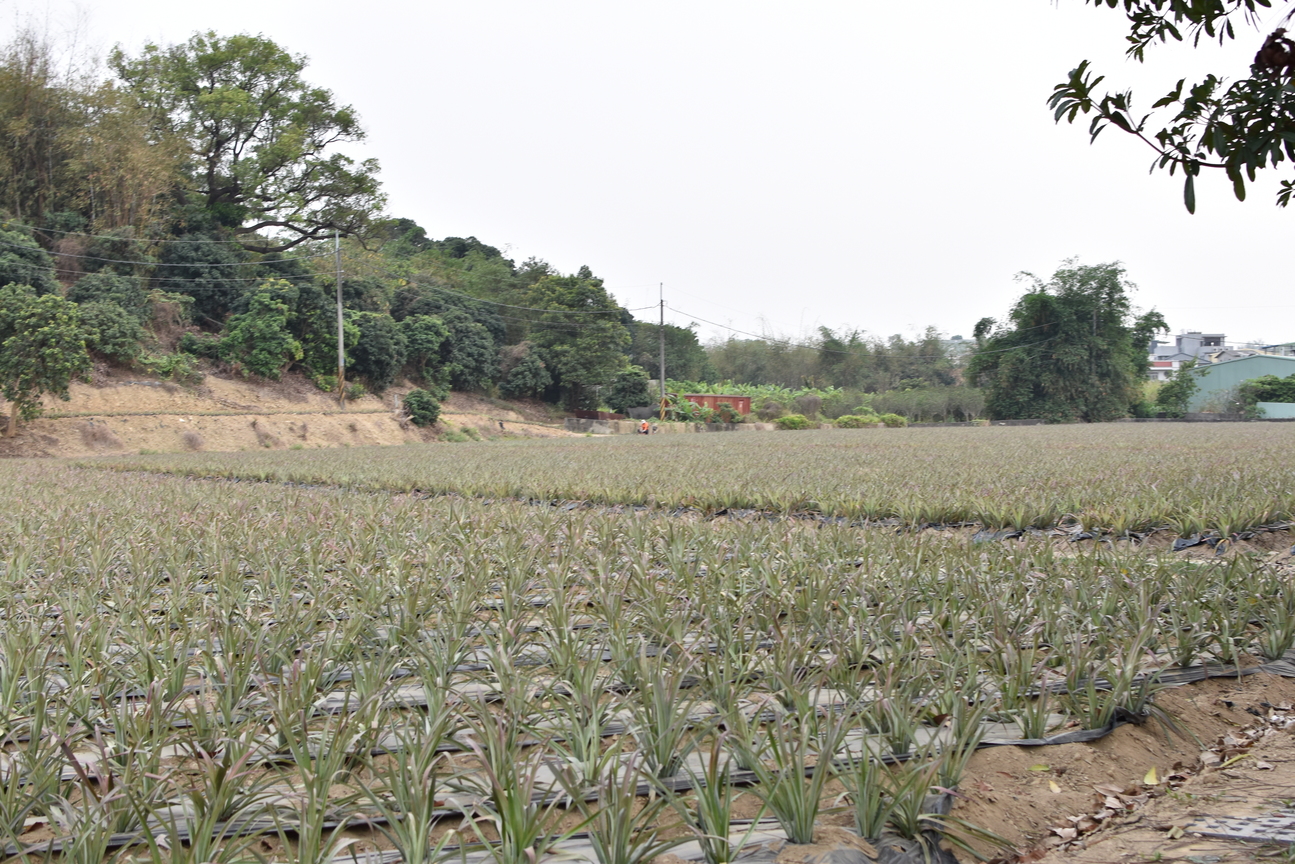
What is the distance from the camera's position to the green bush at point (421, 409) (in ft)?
93.6

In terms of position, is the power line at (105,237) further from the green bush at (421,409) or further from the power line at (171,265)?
the green bush at (421,409)

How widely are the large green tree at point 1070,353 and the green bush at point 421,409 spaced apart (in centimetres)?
3094

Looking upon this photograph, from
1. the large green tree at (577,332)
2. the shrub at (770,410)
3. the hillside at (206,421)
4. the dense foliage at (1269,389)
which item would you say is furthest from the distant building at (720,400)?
the dense foliage at (1269,389)

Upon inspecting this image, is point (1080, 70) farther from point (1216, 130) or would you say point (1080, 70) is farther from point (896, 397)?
point (896, 397)

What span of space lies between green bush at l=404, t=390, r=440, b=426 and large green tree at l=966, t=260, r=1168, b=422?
3094cm

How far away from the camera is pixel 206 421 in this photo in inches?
913

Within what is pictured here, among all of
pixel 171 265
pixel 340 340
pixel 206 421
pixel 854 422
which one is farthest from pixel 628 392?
pixel 206 421

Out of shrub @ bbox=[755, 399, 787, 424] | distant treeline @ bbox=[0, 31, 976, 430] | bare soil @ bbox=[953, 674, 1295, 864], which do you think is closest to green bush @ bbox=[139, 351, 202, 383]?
distant treeline @ bbox=[0, 31, 976, 430]

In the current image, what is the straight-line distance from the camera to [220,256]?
28781 millimetres

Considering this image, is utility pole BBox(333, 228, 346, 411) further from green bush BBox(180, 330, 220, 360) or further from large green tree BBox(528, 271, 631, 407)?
large green tree BBox(528, 271, 631, 407)

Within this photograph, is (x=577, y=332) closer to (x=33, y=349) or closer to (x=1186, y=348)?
(x=33, y=349)

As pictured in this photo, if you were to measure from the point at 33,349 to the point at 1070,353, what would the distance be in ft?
146

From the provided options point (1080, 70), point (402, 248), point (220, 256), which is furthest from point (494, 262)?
point (1080, 70)

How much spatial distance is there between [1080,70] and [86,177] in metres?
32.3
